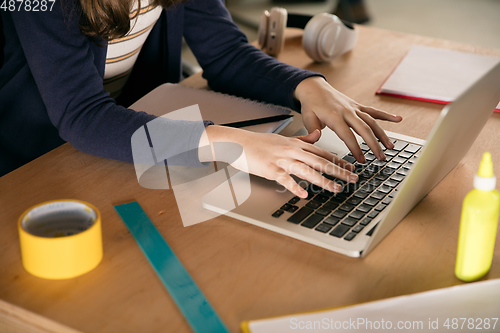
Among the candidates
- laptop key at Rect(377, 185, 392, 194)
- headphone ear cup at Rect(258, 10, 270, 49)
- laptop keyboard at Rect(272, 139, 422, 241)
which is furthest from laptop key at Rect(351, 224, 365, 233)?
headphone ear cup at Rect(258, 10, 270, 49)

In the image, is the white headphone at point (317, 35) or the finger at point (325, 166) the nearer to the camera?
the finger at point (325, 166)

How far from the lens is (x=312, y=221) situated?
1.94 feet

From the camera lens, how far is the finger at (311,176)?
2.05ft

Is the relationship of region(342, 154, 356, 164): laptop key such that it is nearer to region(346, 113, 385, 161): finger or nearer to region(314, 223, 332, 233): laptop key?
region(346, 113, 385, 161): finger

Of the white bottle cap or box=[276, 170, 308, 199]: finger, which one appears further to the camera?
box=[276, 170, 308, 199]: finger

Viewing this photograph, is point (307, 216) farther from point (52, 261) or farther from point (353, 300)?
point (52, 261)

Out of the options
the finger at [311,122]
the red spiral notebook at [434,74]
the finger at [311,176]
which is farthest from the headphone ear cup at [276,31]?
the finger at [311,176]

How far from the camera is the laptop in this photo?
0.51 meters

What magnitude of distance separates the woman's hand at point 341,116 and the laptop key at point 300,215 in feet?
0.55

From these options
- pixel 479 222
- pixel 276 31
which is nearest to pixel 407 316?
pixel 479 222

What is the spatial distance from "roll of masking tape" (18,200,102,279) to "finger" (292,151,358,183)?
0.30m

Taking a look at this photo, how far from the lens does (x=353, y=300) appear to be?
491 mm

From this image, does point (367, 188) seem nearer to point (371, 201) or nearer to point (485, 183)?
point (371, 201)

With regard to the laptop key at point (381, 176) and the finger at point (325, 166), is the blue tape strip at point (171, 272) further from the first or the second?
the laptop key at point (381, 176)
